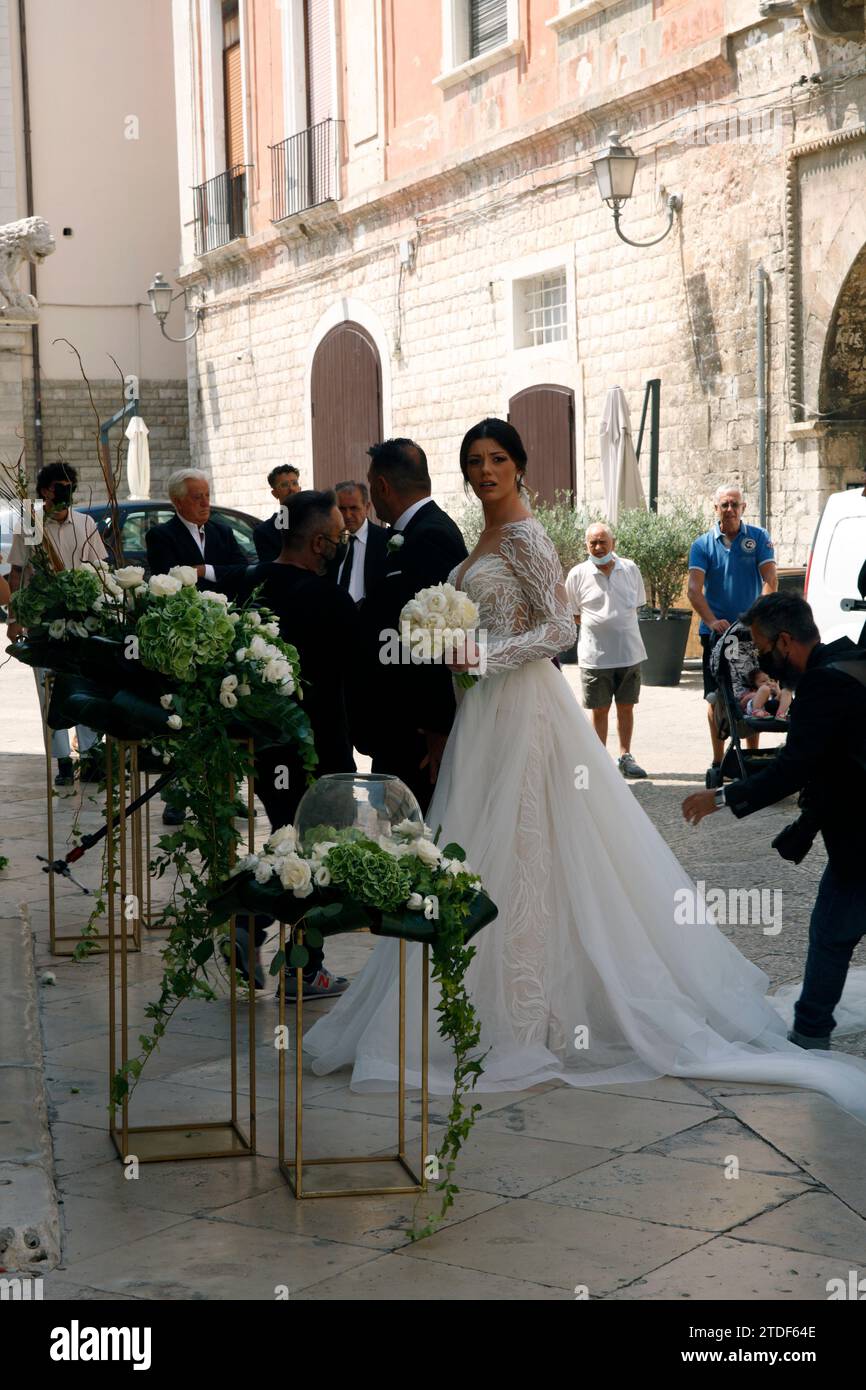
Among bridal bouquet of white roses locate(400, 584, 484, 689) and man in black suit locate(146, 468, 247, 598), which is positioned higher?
man in black suit locate(146, 468, 247, 598)

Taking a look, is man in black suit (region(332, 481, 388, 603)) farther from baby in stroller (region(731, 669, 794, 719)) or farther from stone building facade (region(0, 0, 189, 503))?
stone building facade (region(0, 0, 189, 503))

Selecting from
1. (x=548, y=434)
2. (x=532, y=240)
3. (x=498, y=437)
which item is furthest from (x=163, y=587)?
(x=532, y=240)

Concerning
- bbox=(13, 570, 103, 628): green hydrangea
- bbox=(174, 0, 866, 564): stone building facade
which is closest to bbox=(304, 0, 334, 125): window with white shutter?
bbox=(174, 0, 866, 564): stone building facade

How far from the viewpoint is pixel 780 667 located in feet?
16.5

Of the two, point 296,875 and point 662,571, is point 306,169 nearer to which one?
point 662,571

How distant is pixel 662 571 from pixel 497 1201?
39.9 feet

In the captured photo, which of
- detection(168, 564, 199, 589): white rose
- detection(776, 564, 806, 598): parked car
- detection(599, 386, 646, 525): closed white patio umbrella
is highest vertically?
detection(599, 386, 646, 525): closed white patio umbrella

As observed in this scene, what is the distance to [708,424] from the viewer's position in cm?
1609

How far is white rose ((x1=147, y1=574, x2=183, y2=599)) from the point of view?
4.20 metres

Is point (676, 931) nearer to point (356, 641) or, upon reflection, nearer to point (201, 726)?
point (356, 641)

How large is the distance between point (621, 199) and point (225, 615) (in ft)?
45.0

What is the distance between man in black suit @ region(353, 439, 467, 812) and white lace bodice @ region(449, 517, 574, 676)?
0.41m

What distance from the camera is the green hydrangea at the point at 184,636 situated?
408 centimetres
